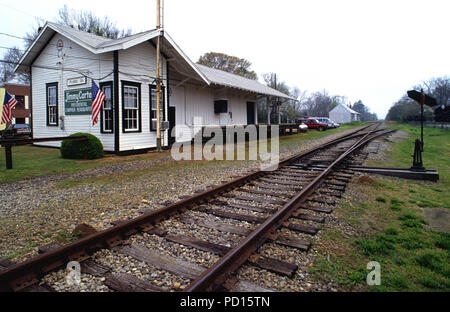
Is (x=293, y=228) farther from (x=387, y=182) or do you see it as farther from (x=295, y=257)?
(x=387, y=182)

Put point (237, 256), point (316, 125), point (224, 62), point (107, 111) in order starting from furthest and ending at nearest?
point (224, 62) → point (316, 125) → point (107, 111) → point (237, 256)

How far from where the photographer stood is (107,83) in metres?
12.5

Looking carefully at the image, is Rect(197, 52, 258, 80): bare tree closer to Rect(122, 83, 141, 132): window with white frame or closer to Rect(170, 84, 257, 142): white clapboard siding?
Rect(170, 84, 257, 142): white clapboard siding

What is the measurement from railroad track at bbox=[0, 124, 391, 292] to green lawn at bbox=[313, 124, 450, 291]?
367mm

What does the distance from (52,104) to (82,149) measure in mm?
5615

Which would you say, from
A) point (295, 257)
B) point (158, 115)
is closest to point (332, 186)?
point (295, 257)

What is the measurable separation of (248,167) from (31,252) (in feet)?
21.3

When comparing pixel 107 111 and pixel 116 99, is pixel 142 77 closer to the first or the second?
pixel 116 99

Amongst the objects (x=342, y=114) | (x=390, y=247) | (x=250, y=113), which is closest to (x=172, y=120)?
(x=250, y=113)

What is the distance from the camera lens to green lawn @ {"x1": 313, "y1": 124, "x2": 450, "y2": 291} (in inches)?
111

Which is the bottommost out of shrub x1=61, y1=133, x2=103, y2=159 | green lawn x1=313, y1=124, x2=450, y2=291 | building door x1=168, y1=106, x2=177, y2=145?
green lawn x1=313, y1=124, x2=450, y2=291

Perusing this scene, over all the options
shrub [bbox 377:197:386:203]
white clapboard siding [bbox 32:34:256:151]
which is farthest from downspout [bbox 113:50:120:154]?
shrub [bbox 377:197:386:203]

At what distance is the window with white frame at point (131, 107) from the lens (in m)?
12.7
